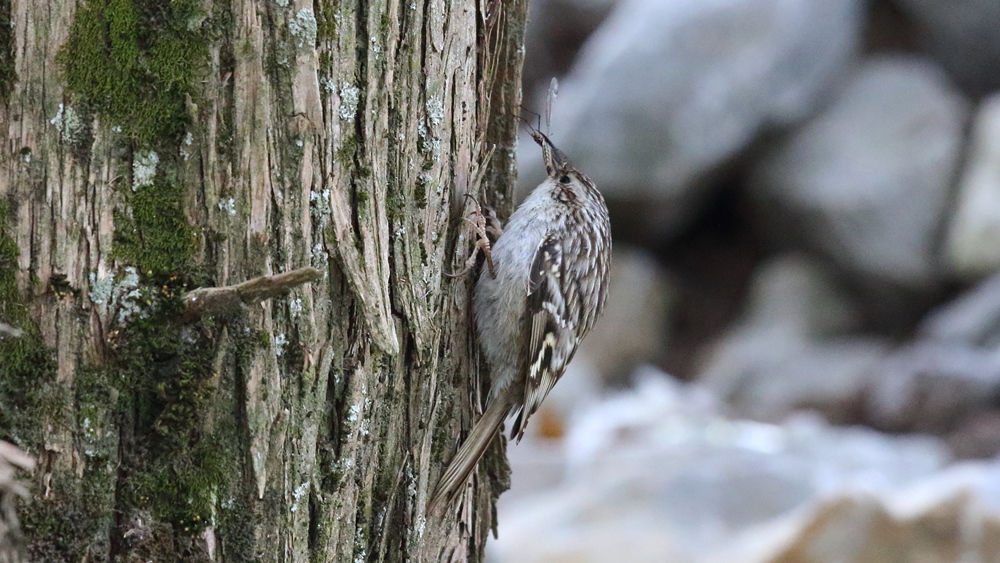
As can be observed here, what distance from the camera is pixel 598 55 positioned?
9492 mm

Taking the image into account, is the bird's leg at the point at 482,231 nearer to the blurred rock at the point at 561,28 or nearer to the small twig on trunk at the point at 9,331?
the small twig on trunk at the point at 9,331

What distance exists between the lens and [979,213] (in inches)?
330

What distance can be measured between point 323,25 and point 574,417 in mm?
6589

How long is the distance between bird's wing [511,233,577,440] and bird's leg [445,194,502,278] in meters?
0.27

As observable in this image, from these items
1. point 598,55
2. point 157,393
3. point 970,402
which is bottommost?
point 157,393

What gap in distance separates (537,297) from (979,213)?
6720 millimetres

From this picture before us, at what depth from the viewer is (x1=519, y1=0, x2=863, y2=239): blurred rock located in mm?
8805

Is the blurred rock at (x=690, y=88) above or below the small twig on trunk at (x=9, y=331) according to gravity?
above

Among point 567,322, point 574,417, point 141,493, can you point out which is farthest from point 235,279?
point 574,417

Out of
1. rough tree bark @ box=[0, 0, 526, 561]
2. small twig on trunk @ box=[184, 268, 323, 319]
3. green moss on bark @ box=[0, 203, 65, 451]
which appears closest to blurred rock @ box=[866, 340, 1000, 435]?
rough tree bark @ box=[0, 0, 526, 561]

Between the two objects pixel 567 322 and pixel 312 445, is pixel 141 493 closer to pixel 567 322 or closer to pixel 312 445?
pixel 312 445

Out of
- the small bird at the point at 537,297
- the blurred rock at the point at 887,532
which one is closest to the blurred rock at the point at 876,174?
the blurred rock at the point at 887,532

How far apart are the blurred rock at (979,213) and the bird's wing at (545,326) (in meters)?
6.58

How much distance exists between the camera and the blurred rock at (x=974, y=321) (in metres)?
7.84
